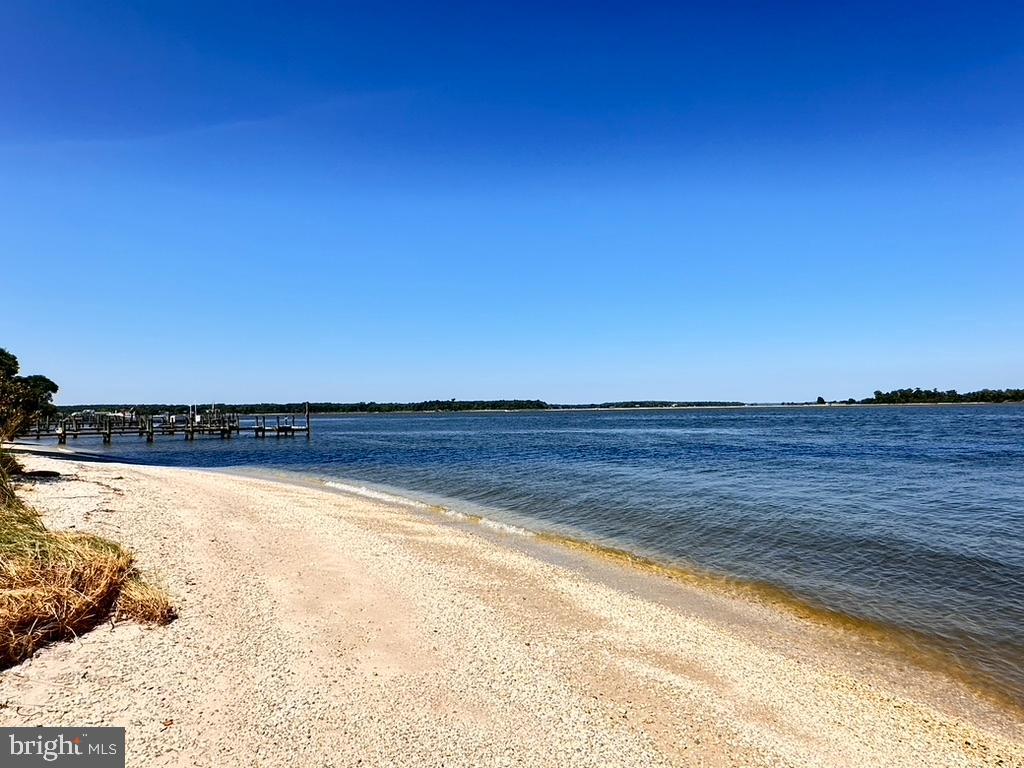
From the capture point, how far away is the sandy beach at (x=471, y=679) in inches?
191

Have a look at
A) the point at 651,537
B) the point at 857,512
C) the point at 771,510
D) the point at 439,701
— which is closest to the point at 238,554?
the point at 439,701

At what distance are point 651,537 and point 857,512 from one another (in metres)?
7.81

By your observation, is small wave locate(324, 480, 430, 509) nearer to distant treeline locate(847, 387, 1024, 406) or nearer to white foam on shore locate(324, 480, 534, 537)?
white foam on shore locate(324, 480, 534, 537)

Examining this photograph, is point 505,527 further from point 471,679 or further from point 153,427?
point 153,427

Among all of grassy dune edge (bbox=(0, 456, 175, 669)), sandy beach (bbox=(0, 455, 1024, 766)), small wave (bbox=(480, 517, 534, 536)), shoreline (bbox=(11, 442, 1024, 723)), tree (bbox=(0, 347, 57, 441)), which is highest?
tree (bbox=(0, 347, 57, 441))

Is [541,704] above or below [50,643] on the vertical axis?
below

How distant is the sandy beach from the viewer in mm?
4852

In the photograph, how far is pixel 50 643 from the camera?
5.73 meters

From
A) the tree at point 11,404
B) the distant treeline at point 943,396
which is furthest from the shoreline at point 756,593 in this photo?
the distant treeline at point 943,396

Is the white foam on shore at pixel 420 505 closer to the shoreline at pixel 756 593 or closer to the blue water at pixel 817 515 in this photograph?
the shoreline at pixel 756 593

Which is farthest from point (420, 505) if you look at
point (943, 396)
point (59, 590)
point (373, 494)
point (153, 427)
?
point (943, 396)

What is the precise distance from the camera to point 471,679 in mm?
6020

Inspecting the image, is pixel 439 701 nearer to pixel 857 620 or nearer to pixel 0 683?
pixel 0 683

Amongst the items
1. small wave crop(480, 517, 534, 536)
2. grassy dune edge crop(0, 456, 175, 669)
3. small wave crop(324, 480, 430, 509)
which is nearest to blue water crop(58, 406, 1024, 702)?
small wave crop(480, 517, 534, 536)
